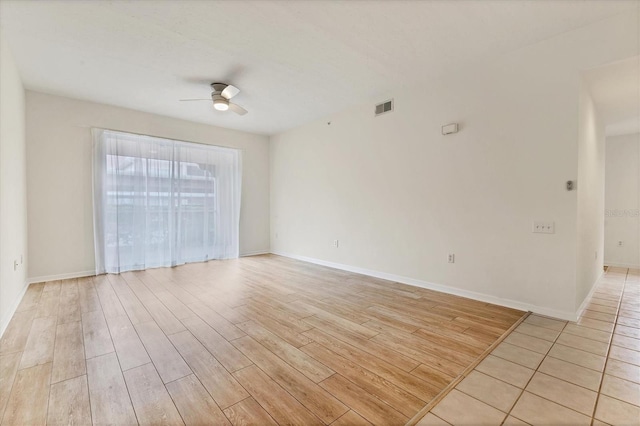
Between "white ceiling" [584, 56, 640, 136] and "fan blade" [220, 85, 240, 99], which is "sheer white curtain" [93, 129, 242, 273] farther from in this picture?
"white ceiling" [584, 56, 640, 136]

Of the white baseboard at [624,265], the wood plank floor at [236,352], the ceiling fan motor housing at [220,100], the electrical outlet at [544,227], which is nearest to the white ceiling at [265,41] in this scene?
the ceiling fan motor housing at [220,100]

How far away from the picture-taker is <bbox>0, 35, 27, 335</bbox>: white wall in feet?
8.59

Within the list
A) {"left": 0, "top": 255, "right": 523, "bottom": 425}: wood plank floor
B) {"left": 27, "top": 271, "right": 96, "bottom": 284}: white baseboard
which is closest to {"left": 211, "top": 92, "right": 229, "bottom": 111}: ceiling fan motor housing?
{"left": 0, "top": 255, "right": 523, "bottom": 425}: wood plank floor

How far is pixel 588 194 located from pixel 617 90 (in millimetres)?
1189

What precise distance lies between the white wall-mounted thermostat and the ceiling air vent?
920 millimetres

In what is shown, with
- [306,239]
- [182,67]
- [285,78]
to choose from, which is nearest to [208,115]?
[182,67]

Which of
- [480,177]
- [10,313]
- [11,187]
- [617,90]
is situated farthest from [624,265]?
[11,187]

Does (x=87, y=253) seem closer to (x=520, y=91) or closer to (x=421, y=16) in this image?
(x=421, y=16)

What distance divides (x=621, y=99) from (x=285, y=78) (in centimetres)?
417

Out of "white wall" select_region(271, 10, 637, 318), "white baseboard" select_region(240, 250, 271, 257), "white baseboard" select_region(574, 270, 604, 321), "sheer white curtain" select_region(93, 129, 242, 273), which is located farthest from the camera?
"white baseboard" select_region(240, 250, 271, 257)

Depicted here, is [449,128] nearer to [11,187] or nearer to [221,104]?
[221,104]

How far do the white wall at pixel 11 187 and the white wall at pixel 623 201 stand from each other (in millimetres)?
8943

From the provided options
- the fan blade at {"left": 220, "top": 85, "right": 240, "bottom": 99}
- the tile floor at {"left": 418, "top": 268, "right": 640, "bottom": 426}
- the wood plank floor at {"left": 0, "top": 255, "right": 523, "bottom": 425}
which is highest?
the fan blade at {"left": 220, "top": 85, "right": 240, "bottom": 99}

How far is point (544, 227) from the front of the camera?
9.36 feet
